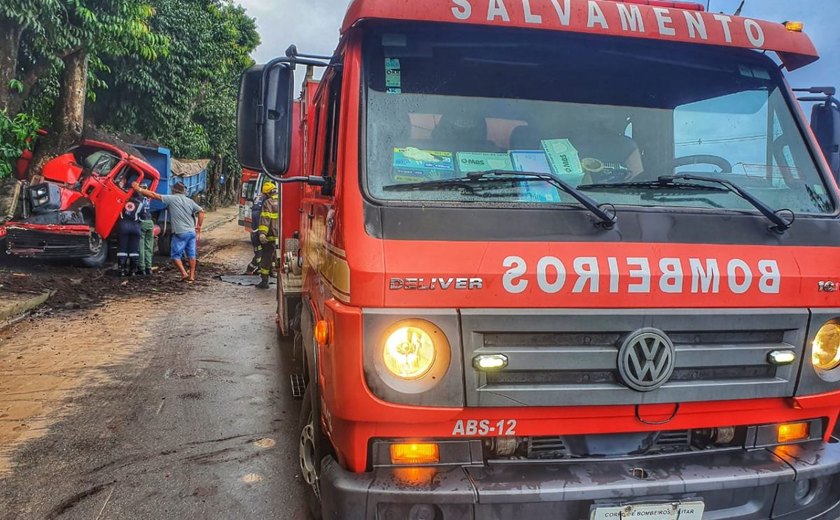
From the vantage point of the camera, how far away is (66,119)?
39.6 feet

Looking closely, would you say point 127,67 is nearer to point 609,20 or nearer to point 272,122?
point 272,122

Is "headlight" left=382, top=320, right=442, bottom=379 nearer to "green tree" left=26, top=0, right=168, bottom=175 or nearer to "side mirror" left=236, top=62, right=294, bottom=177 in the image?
"side mirror" left=236, top=62, right=294, bottom=177

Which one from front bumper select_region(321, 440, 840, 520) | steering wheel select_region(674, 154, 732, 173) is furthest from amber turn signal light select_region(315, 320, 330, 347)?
steering wheel select_region(674, 154, 732, 173)

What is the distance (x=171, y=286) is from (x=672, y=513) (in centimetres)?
940

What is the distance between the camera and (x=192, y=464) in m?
3.76

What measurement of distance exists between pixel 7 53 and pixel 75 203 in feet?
8.86

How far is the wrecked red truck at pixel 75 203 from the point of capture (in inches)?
388

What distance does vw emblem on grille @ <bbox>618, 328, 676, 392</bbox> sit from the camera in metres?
2.28

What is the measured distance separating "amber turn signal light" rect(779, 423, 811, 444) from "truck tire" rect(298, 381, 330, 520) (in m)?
1.90

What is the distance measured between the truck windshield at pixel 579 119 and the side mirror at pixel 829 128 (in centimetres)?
54

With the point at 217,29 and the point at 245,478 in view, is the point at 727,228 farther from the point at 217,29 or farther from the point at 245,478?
the point at 217,29

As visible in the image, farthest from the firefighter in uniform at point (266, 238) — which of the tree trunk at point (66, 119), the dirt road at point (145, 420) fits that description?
the tree trunk at point (66, 119)

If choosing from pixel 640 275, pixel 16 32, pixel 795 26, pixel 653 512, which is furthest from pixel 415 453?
pixel 16 32

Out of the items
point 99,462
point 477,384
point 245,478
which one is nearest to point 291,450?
point 245,478
